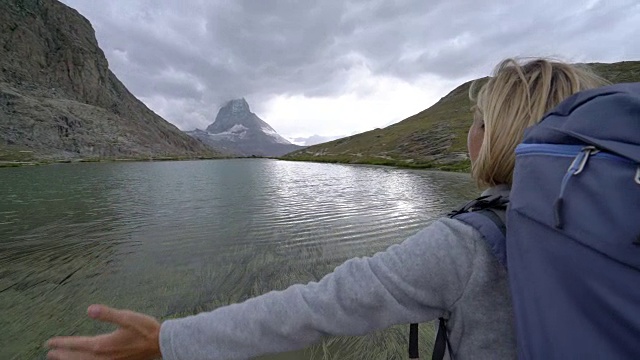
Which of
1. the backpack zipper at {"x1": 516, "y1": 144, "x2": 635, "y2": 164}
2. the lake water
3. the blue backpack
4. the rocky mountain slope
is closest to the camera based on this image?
the blue backpack

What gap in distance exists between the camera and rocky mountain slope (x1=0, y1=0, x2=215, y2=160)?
309ft

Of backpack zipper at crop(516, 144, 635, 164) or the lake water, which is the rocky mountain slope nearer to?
the lake water

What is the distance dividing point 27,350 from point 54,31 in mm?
193314

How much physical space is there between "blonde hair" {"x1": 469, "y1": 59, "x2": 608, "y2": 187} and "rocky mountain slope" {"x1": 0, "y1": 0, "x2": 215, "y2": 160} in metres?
106

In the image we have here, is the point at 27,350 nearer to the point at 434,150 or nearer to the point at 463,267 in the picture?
the point at 463,267

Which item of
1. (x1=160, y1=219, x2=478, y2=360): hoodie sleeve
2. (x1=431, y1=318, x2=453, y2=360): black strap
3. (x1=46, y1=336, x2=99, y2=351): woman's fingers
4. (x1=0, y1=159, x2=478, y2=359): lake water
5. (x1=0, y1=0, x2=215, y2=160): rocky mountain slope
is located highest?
(x1=0, y1=0, x2=215, y2=160): rocky mountain slope

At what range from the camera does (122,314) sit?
1614mm

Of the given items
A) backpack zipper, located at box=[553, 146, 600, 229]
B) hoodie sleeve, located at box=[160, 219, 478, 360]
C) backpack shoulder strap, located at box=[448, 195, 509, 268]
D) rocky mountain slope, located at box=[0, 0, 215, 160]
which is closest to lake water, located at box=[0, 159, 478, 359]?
hoodie sleeve, located at box=[160, 219, 478, 360]

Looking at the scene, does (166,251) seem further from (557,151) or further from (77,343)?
(557,151)

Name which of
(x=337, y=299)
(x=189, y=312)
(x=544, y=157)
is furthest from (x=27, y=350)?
(x=544, y=157)

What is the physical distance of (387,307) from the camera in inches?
61.8

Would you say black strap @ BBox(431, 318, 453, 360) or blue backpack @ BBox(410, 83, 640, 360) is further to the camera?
black strap @ BBox(431, 318, 453, 360)

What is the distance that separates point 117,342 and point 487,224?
2.08 metres

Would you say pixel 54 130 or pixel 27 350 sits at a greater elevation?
pixel 54 130
